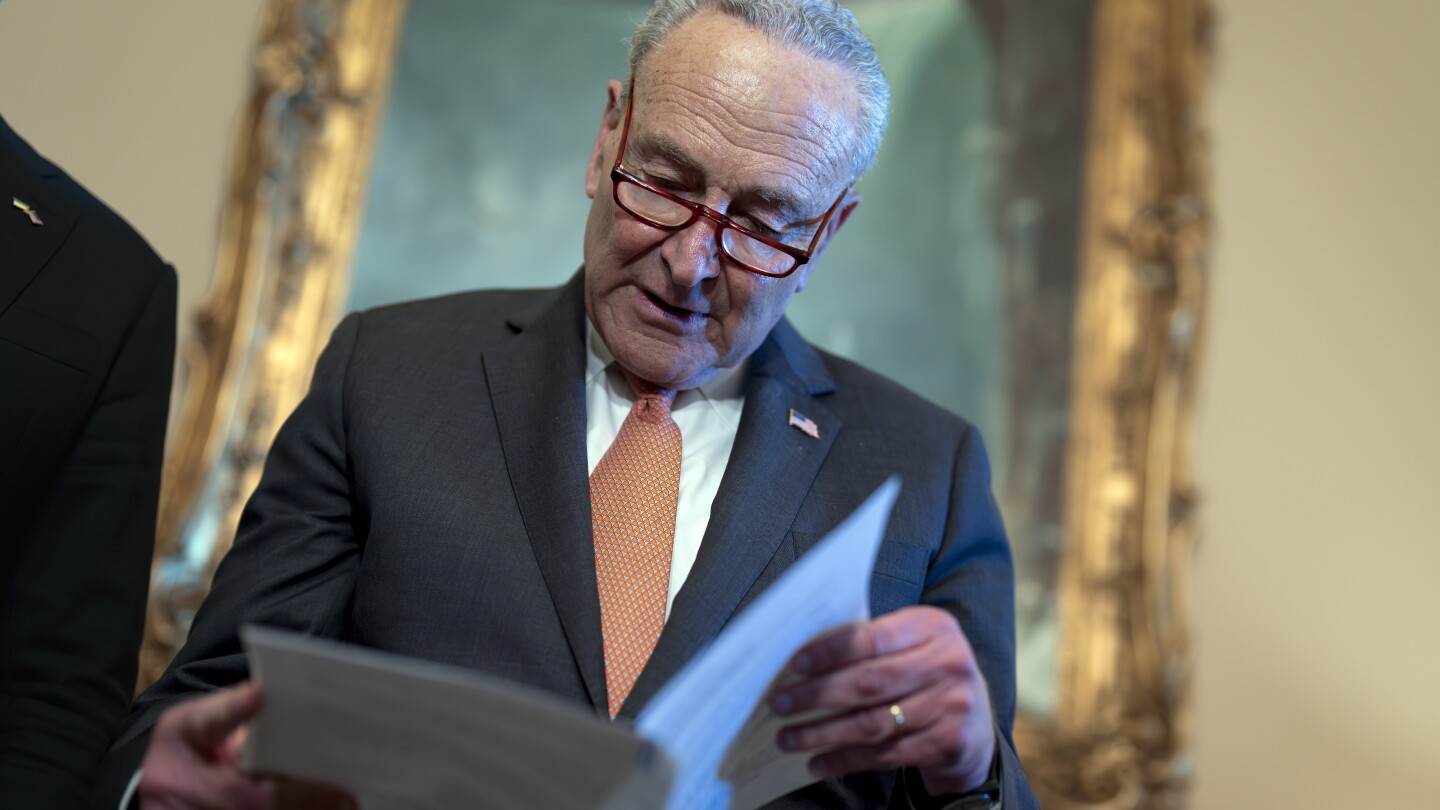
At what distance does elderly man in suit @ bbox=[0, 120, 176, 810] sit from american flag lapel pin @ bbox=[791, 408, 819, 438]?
77cm

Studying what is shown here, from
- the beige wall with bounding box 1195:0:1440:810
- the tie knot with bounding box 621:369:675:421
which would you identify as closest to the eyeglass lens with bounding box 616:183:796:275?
the tie knot with bounding box 621:369:675:421

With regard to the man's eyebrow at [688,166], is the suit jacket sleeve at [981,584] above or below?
below

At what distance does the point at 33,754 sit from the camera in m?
1.35

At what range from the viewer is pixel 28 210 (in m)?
1.45

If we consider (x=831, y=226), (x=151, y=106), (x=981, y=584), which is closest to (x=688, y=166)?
(x=831, y=226)

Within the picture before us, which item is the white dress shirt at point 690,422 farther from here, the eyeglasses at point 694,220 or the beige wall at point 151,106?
the beige wall at point 151,106

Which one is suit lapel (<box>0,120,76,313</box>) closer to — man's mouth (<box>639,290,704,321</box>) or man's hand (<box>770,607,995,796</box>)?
man's mouth (<box>639,290,704,321</box>)

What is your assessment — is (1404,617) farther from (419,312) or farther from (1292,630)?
(419,312)

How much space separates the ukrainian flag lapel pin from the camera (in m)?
1.44

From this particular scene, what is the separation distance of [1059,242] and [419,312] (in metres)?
1.99

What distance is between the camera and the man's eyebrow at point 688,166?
1446 mm

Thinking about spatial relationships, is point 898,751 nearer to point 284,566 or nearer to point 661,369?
point 661,369

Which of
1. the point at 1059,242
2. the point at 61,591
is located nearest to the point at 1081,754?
the point at 1059,242

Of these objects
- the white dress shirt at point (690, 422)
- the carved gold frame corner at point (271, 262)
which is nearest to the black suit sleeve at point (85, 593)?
the white dress shirt at point (690, 422)
